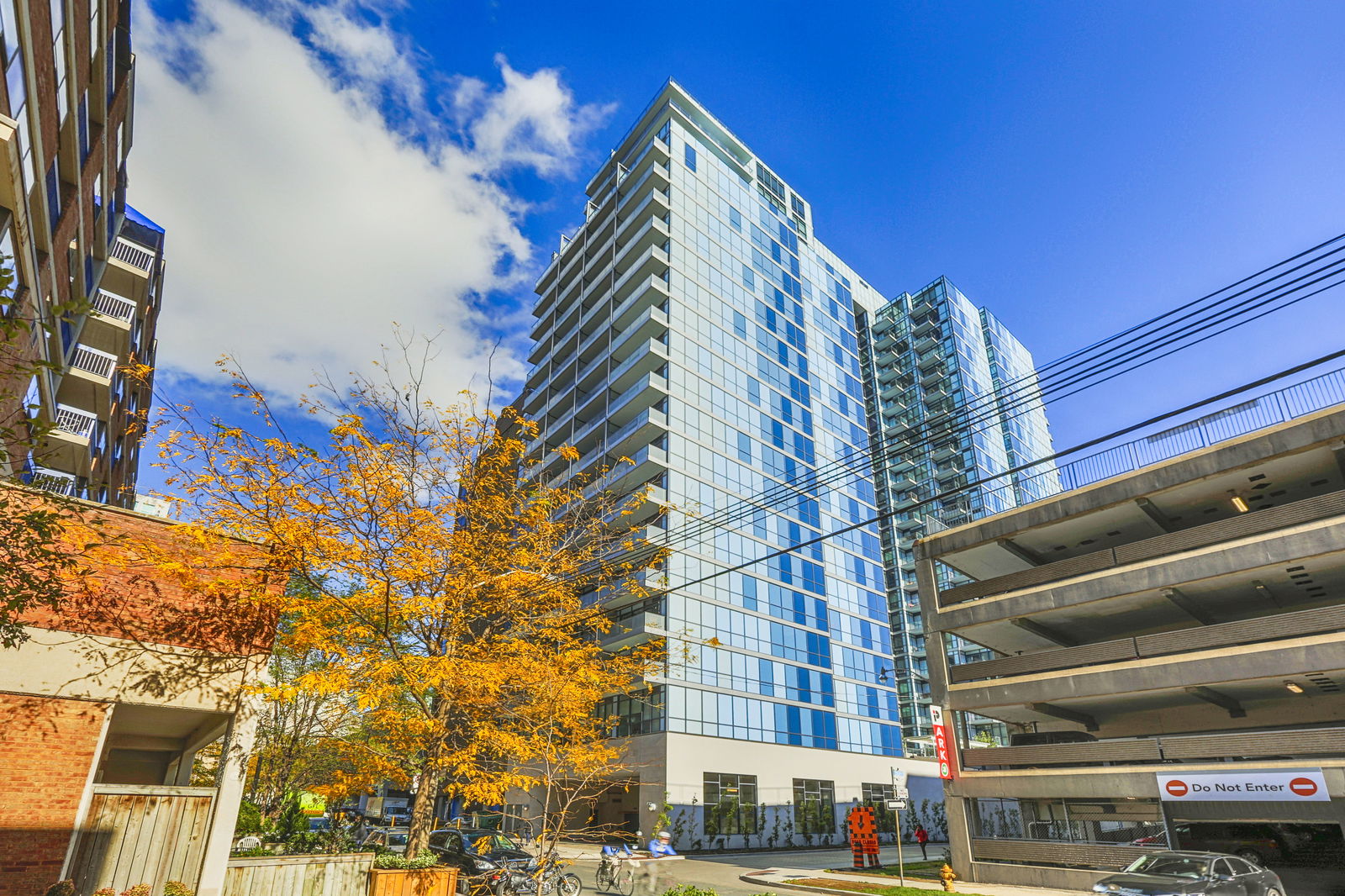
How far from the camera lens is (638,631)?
133 feet

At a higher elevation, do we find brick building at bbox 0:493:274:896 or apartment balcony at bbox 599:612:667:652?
apartment balcony at bbox 599:612:667:652

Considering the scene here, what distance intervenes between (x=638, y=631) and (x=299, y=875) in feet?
92.1

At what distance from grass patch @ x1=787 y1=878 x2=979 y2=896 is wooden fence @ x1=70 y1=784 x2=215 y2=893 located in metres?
16.3

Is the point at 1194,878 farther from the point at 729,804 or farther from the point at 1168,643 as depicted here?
the point at 729,804

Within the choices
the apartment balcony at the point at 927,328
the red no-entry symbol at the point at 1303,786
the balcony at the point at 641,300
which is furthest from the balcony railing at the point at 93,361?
the apartment balcony at the point at 927,328

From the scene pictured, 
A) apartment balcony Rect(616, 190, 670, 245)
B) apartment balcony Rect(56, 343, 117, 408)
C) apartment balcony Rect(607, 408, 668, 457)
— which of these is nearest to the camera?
apartment balcony Rect(56, 343, 117, 408)

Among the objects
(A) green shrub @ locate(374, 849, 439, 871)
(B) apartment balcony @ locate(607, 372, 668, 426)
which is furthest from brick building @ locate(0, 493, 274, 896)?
(B) apartment balcony @ locate(607, 372, 668, 426)

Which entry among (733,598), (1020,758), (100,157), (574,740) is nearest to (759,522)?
(733,598)

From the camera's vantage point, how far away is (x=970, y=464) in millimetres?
79188

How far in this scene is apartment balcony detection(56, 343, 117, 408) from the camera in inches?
1022

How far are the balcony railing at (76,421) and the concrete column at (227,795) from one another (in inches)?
722

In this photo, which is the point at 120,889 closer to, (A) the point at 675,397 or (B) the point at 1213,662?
(B) the point at 1213,662

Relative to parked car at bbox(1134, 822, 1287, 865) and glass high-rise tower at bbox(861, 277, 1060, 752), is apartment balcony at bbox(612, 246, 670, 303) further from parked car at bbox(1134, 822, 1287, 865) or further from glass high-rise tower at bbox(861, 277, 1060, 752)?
parked car at bbox(1134, 822, 1287, 865)

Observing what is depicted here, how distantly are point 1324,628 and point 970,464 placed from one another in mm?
61105
